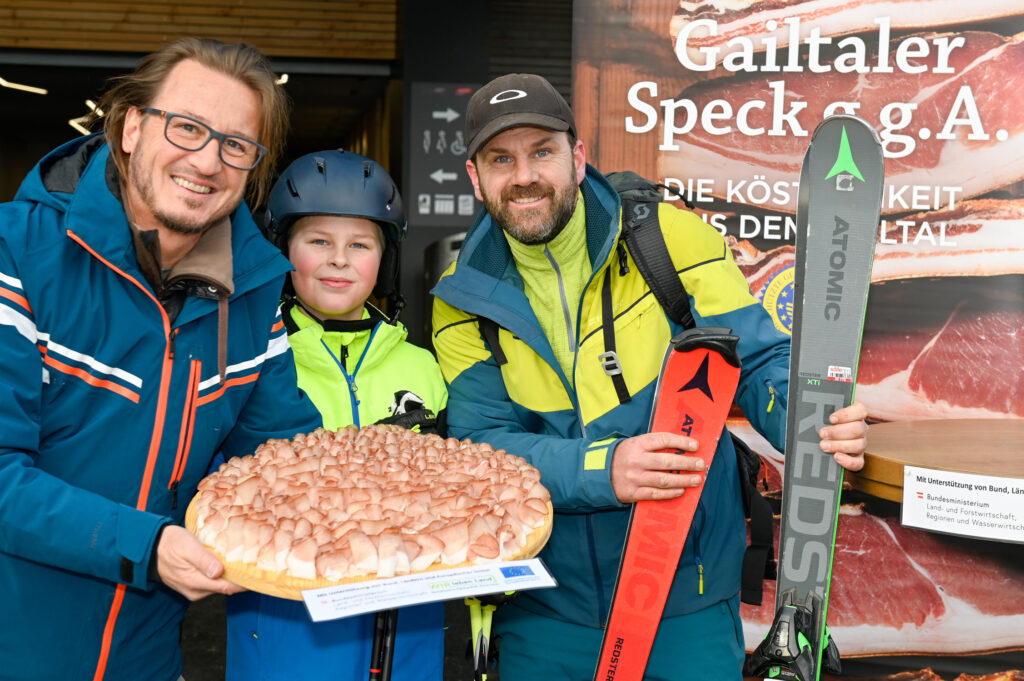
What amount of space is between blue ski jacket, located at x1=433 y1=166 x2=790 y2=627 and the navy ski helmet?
0.36m

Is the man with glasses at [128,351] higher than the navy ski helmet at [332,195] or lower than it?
lower

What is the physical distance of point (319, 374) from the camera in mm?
2059

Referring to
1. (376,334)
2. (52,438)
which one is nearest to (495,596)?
(376,334)

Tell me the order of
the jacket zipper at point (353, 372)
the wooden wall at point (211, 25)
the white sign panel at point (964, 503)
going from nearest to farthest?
the white sign panel at point (964, 503) < the jacket zipper at point (353, 372) < the wooden wall at point (211, 25)

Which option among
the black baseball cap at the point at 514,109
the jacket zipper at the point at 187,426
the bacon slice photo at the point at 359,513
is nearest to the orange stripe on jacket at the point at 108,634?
the jacket zipper at the point at 187,426

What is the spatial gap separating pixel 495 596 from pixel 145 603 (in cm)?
69

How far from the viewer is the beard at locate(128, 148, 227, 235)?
158cm

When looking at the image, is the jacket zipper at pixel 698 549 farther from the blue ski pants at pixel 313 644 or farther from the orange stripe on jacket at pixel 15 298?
the orange stripe on jacket at pixel 15 298

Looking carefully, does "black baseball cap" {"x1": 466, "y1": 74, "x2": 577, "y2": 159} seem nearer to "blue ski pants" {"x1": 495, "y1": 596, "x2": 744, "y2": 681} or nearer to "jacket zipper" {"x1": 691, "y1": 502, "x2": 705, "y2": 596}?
"jacket zipper" {"x1": 691, "y1": 502, "x2": 705, "y2": 596}

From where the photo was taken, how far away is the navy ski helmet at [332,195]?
2.14m

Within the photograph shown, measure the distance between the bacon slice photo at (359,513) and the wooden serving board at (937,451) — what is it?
86 centimetres

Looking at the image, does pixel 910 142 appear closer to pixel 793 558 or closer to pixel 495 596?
pixel 793 558

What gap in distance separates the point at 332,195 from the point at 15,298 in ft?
2.96

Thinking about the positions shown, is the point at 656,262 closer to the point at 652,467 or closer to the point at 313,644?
the point at 652,467
